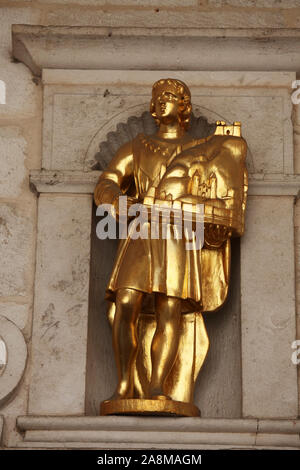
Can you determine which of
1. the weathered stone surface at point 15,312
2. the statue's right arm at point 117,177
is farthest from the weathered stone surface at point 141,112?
the weathered stone surface at point 15,312

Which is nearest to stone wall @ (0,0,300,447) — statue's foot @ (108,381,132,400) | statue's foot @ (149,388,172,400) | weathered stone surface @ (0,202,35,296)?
weathered stone surface @ (0,202,35,296)

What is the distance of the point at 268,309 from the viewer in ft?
14.1

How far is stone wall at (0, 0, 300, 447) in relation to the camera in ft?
14.3

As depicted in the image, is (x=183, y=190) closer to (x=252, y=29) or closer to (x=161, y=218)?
(x=161, y=218)

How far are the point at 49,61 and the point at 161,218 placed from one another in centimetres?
82

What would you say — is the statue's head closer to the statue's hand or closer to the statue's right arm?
the statue's right arm

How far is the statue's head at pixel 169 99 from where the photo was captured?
14.4 feet

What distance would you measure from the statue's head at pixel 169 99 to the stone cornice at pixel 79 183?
12.6 inches

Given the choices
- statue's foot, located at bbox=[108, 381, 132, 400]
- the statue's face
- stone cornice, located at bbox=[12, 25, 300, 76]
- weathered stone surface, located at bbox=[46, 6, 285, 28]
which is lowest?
statue's foot, located at bbox=[108, 381, 132, 400]

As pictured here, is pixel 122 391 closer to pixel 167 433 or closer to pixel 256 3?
pixel 167 433

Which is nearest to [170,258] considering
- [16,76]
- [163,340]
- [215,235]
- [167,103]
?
[215,235]

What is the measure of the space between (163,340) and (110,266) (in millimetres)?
495

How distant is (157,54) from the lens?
4613 mm

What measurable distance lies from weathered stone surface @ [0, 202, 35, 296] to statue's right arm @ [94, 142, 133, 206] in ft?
1.03
